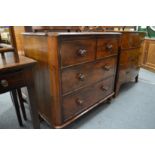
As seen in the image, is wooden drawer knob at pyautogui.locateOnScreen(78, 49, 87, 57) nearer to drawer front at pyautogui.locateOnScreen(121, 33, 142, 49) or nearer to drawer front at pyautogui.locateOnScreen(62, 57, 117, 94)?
drawer front at pyautogui.locateOnScreen(62, 57, 117, 94)

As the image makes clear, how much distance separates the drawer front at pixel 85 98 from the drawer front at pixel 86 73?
0.22ft

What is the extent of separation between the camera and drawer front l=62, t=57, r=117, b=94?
987mm

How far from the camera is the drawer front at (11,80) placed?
0.65 metres

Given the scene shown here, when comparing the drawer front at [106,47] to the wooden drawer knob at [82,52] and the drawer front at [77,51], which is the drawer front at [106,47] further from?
the wooden drawer knob at [82,52]

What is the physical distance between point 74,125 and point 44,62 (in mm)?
666

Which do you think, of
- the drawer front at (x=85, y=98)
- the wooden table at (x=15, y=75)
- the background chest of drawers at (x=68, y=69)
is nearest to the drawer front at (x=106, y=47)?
the background chest of drawers at (x=68, y=69)

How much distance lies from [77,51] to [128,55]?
965 millimetres

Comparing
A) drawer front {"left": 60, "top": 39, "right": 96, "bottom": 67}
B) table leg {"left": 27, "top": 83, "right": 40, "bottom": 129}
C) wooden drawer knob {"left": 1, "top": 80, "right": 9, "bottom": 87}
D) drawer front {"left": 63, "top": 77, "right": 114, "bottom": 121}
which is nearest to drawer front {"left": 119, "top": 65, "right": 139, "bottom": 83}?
drawer front {"left": 63, "top": 77, "right": 114, "bottom": 121}

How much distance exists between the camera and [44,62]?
37.7 inches

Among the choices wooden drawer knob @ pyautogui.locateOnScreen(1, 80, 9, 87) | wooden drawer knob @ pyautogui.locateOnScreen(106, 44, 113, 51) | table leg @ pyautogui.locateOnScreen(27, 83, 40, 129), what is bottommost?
table leg @ pyautogui.locateOnScreen(27, 83, 40, 129)

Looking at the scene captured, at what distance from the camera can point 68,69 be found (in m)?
0.96

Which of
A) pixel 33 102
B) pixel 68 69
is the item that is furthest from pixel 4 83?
pixel 68 69

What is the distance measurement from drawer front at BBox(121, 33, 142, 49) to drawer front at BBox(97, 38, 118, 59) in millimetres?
189

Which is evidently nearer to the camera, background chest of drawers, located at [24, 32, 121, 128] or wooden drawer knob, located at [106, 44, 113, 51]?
background chest of drawers, located at [24, 32, 121, 128]
